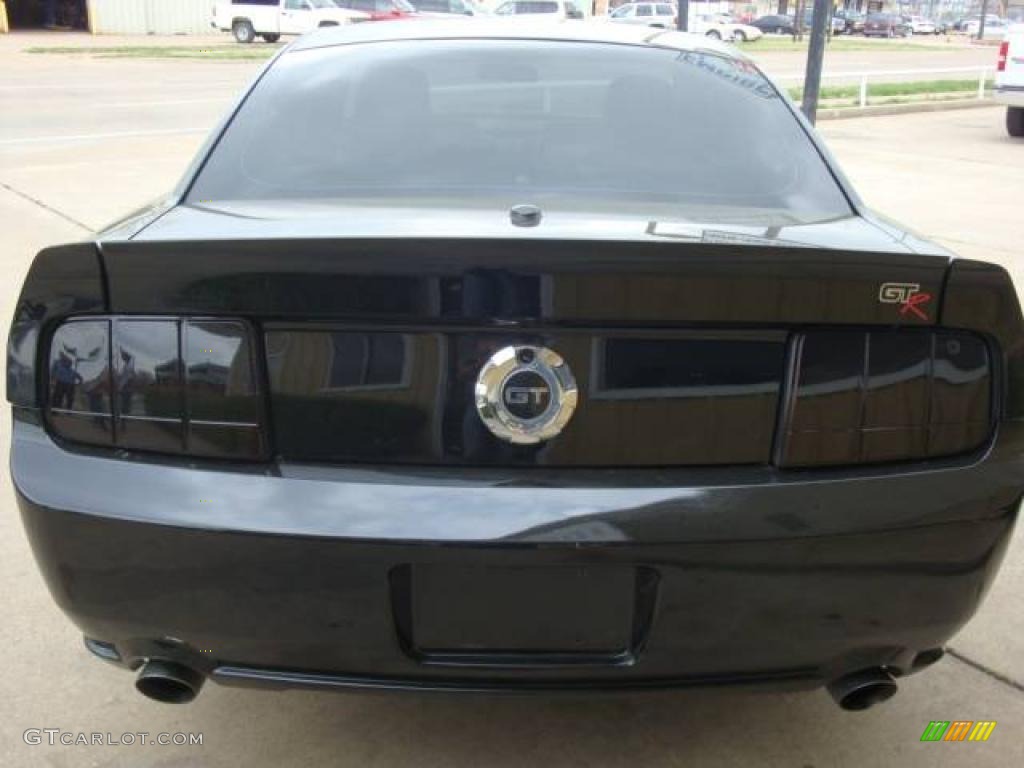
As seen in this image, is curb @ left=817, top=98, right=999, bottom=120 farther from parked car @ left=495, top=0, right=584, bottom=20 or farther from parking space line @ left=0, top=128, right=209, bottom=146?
parked car @ left=495, top=0, right=584, bottom=20

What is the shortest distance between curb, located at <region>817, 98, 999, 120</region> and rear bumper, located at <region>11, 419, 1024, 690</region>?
54.3 ft

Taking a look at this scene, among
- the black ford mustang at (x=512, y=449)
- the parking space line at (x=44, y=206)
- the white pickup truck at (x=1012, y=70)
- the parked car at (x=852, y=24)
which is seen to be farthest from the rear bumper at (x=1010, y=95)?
the parked car at (x=852, y=24)

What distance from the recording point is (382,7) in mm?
29625

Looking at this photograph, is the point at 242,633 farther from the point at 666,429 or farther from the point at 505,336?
the point at 666,429

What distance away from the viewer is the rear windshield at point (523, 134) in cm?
247

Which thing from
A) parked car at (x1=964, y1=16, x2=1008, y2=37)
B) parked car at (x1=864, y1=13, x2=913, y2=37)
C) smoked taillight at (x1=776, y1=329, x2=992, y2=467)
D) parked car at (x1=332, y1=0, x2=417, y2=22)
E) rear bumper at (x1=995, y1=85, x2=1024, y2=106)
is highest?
parked car at (x1=332, y1=0, x2=417, y2=22)

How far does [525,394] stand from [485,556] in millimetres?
295

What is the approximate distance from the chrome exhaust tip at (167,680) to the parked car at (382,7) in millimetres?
28082

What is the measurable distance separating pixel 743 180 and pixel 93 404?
5.39 ft

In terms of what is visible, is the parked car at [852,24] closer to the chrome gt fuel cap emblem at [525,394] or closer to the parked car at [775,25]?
the parked car at [775,25]

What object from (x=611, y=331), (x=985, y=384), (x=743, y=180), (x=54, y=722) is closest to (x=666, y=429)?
(x=611, y=331)

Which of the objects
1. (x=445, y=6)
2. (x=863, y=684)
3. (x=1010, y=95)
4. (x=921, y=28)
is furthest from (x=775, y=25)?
(x=863, y=684)

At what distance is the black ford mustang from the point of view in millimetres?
1821

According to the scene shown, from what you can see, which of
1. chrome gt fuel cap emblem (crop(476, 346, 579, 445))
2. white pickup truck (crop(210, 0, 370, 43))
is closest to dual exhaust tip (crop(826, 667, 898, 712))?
chrome gt fuel cap emblem (crop(476, 346, 579, 445))
